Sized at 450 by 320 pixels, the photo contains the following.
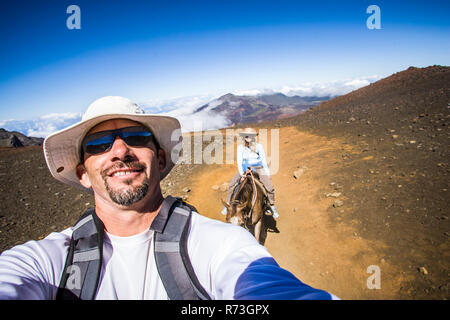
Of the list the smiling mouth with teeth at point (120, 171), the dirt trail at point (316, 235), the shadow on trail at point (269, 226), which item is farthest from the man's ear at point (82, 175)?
the shadow on trail at point (269, 226)

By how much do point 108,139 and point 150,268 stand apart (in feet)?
4.36

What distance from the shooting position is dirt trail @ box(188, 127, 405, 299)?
4.37 m

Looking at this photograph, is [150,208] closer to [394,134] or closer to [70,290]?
[70,290]

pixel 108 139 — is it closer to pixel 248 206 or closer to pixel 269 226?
pixel 248 206

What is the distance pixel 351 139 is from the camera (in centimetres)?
1193

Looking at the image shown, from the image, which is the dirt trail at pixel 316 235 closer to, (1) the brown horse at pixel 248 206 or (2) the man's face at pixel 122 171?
(1) the brown horse at pixel 248 206

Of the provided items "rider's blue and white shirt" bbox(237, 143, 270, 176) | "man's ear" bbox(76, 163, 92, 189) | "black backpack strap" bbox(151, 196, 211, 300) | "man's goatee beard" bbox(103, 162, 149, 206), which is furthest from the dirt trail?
"man's ear" bbox(76, 163, 92, 189)

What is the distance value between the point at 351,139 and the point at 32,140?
3315 cm

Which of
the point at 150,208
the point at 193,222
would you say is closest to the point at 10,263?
the point at 150,208

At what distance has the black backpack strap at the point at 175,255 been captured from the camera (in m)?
1.54

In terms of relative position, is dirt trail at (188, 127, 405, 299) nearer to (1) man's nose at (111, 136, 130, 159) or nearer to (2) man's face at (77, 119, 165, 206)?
(2) man's face at (77, 119, 165, 206)

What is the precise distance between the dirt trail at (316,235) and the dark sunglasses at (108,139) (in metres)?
4.85

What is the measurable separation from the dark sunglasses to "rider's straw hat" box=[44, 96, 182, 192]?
123 mm

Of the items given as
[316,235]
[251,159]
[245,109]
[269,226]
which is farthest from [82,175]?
[245,109]
